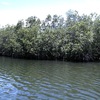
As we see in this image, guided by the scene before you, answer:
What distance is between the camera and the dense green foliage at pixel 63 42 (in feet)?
172

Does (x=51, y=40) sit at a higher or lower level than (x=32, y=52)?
higher

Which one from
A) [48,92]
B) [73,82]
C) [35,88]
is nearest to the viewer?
[48,92]

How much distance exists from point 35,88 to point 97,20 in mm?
40291

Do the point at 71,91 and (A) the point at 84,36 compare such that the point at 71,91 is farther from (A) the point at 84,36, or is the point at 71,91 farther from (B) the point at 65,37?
(B) the point at 65,37

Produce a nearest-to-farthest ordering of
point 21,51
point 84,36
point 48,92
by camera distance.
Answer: point 48,92
point 84,36
point 21,51

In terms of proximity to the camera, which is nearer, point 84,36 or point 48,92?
point 48,92

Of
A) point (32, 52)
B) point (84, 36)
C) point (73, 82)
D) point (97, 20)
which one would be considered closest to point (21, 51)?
point (32, 52)

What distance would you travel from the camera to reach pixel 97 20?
A: 56438mm

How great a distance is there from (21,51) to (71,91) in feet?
141

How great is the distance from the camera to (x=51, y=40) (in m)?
57.2

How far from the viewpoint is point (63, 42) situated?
183 ft

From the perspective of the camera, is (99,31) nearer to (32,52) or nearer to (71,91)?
(32,52)

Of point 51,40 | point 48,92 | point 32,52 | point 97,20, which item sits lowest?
point 48,92

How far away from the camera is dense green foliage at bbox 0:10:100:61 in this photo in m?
52.5
